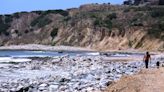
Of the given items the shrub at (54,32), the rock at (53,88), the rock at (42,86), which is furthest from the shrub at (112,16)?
the rock at (53,88)

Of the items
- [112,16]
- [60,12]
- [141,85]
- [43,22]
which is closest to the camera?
[141,85]

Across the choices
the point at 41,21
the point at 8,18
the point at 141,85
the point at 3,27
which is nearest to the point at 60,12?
the point at 41,21

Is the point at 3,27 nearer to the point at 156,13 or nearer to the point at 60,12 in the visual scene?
the point at 60,12

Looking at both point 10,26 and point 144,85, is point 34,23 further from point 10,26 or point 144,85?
point 144,85

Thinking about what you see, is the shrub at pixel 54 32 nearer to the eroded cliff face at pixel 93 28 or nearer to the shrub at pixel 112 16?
the eroded cliff face at pixel 93 28

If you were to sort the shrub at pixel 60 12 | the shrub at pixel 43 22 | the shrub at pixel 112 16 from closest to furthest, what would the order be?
the shrub at pixel 112 16 → the shrub at pixel 43 22 → the shrub at pixel 60 12

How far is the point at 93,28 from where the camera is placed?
360ft

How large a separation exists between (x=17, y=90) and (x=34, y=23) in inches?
4990

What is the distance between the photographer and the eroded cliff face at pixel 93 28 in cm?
9350

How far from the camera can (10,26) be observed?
504 ft

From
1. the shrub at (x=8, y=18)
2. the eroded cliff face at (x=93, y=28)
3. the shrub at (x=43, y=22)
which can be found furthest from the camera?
the shrub at (x=8, y=18)

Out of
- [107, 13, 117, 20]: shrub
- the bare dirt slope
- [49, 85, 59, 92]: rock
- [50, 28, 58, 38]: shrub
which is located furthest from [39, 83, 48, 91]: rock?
[50, 28, 58, 38]: shrub

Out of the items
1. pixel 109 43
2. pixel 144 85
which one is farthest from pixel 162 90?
pixel 109 43

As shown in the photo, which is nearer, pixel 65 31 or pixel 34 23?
pixel 65 31
